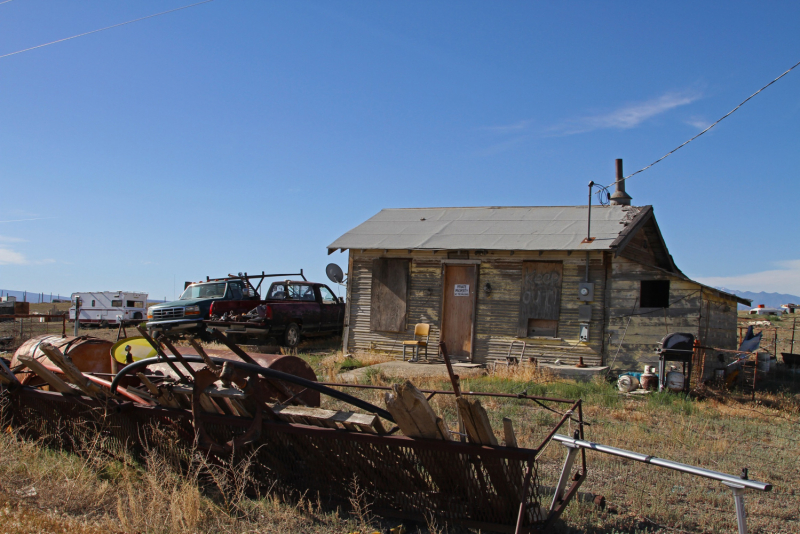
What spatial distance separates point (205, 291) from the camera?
16.0 m

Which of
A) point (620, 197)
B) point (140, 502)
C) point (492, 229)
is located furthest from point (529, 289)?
point (140, 502)

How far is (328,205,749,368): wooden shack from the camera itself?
40.5 feet

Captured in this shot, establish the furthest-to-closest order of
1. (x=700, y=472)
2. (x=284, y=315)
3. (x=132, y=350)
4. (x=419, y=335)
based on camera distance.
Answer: (x=284, y=315), (x=419, y=335), (x=132, y=350), (x=700, y=472)

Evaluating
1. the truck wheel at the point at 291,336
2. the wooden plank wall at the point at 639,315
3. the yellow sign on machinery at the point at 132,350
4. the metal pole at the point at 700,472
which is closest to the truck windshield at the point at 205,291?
the truck wheel at the point at 291,336

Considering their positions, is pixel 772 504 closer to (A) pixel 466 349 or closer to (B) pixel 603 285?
(B) pixel 603 285

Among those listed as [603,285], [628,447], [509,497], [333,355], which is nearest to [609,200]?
[603,285]

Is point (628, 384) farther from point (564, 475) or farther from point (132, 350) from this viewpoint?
point (132, 350)

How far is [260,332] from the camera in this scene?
14750 millimetres

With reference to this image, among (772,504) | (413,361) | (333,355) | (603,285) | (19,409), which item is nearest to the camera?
(772,504)

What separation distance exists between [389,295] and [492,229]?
9.89 ft

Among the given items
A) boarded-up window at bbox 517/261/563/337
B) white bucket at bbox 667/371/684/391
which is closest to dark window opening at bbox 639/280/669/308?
boarded-up window at bbox 517/261/563/337

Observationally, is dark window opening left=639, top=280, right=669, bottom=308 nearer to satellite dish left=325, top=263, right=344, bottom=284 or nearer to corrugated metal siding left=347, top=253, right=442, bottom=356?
corrugated metal siding left=347, top=253, right=442, bottom=356

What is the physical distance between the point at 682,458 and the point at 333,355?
9943 millimetres

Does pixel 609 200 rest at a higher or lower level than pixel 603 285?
higher
